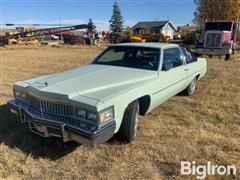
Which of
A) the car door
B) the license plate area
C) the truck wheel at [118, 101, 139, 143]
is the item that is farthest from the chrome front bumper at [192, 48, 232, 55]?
the license plate area

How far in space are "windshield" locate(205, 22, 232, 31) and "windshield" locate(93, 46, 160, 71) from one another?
13517 millimetres

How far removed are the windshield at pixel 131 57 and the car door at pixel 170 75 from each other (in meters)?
0.20

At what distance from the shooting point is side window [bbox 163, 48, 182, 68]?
503cm

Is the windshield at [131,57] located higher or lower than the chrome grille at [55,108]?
higher

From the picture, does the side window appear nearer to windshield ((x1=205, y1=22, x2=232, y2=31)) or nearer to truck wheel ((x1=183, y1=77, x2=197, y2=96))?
truck wheel ((x1=183, y1=77, x2=197, y2=96))

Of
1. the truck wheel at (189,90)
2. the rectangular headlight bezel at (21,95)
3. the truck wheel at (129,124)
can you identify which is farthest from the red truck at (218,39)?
the rectangular headlight bezel at (21,95)

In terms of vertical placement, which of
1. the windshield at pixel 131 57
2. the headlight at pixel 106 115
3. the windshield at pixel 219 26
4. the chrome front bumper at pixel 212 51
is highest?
the windshield at pixel 219 26

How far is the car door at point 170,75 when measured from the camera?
4.57 metres

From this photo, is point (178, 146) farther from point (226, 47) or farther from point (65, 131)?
point (226, 47)

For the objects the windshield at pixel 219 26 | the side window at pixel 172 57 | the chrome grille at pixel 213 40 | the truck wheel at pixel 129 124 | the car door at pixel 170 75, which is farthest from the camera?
Result: the windshield at pixel 219 26

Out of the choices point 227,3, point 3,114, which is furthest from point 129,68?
point 227,3

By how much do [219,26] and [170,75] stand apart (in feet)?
46.5

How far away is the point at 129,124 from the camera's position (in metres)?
3.71

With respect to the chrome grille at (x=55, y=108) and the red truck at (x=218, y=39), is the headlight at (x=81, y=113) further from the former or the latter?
the red truck at (x=218, y=39)
